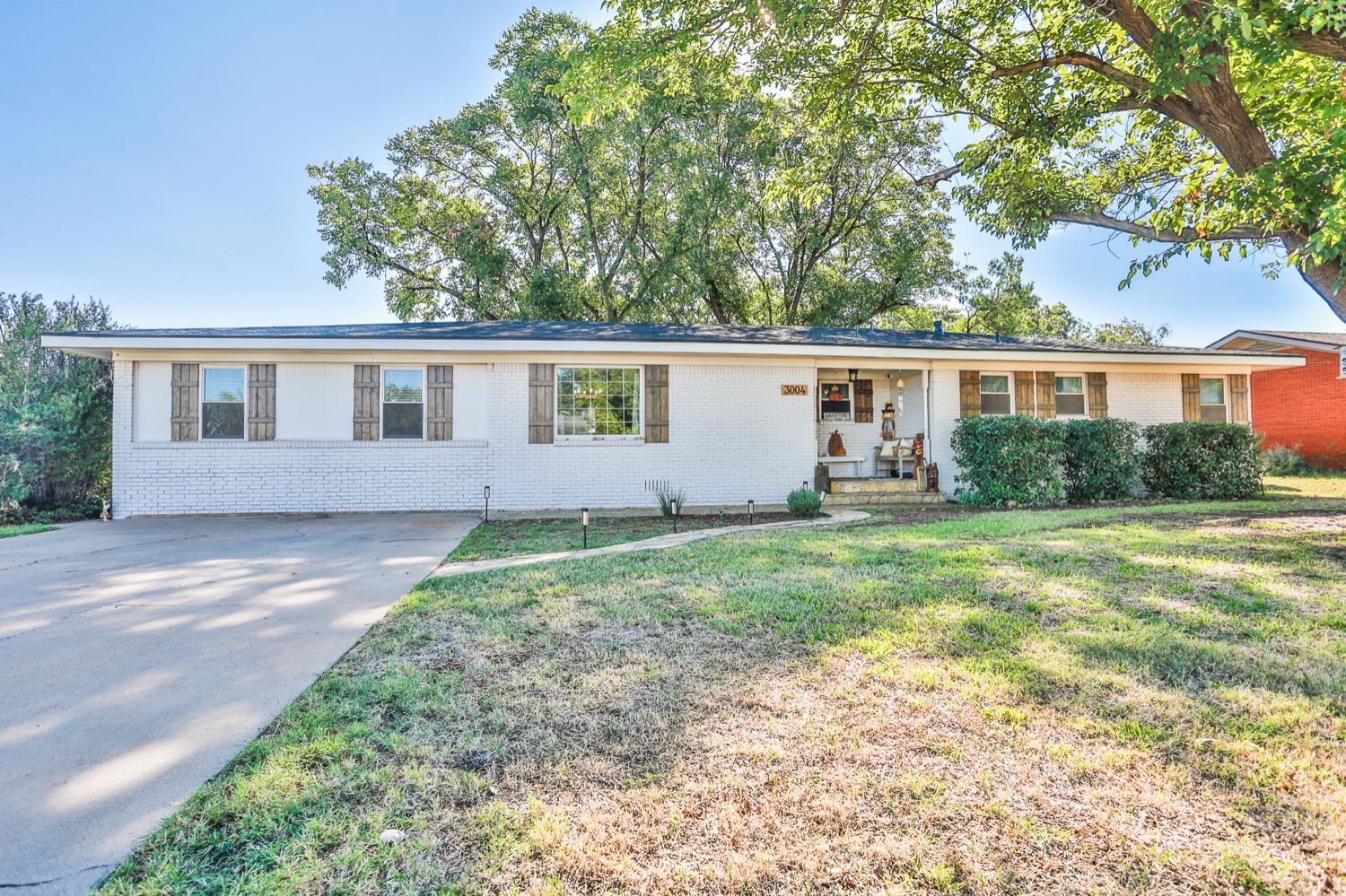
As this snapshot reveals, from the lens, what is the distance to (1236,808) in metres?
1.92

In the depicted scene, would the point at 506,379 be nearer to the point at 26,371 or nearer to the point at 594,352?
the point at 594,352

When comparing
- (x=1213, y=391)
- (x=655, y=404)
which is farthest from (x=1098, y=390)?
(x=655, y=404)

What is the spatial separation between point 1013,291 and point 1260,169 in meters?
20.4

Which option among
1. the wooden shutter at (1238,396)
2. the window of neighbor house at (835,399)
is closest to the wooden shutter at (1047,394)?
the window of neighbor house at (835,399)

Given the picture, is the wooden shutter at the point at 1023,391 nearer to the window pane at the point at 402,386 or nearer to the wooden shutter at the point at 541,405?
the wooden shutter at the point at 541,405

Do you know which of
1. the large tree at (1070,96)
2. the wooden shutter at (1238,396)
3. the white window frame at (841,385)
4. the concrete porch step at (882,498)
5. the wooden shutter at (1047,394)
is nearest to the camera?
the large tree at (1070,96)

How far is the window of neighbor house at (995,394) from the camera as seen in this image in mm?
12008

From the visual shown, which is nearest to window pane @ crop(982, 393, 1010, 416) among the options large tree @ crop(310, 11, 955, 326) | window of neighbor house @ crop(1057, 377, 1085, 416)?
window of neighbor house @ crop(1057, 377, 1085, 416)

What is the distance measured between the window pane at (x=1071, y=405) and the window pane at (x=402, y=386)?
41.6ft

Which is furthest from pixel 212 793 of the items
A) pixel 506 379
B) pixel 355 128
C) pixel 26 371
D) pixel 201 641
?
pixel 355 128

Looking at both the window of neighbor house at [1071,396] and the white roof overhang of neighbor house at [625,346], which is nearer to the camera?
the white roof overhang of neighbor house at [625,346]

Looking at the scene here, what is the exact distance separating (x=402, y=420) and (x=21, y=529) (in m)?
5.23

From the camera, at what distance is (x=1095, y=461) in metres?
10.2

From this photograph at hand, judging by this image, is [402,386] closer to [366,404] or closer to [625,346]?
[366,404]
